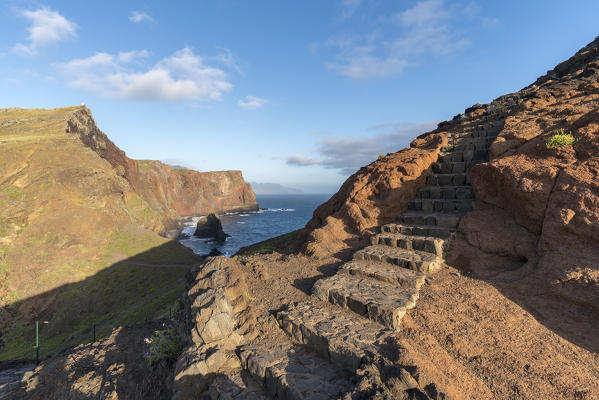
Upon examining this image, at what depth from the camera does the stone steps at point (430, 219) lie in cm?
777

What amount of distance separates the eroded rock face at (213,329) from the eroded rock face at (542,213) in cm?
623

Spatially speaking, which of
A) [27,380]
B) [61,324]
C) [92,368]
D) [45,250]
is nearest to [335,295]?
[92,368]

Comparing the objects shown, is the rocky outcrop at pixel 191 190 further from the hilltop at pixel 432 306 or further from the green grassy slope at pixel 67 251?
the hilltop at pixel 432 306

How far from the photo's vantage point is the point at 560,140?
21.7 ft

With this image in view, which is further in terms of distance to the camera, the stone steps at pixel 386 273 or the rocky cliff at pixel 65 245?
the rocky cliff at pixel 65 245

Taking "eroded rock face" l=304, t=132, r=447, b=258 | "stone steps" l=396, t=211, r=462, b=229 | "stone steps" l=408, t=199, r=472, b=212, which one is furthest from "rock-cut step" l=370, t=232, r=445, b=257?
"stone steps" l=408, t=199, r=472, b=212

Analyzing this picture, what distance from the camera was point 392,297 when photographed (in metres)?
5.40

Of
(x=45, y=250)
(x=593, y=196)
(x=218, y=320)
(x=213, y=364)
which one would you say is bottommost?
(x=45, y=250)

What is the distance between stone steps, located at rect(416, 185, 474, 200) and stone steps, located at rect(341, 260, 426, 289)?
4470 mm

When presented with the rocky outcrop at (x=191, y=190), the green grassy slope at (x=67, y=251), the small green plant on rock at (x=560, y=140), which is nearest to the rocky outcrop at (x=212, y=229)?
the rocky outcrop at (x=191, y=190)

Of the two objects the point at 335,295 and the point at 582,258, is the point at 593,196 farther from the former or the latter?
the point at 335,295

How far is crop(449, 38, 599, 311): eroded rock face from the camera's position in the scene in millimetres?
5040

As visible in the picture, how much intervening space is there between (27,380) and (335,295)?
10068 millimetres

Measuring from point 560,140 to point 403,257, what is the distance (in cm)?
548
